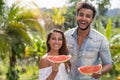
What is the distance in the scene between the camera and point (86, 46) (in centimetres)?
352

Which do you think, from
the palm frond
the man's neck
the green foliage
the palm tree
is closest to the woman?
the man's neck

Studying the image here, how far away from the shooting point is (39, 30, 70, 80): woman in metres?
3.39

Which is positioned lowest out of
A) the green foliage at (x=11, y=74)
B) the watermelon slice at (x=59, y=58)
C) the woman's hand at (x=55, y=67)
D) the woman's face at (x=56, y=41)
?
the green foliage at (x=11, y=74)

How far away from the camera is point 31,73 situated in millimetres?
19047

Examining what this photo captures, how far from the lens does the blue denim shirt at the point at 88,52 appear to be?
351 centimetres

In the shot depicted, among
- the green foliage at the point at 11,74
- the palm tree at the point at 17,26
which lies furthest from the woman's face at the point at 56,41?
the green foliage at the point at 11,74

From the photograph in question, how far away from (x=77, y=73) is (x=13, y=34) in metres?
7.75

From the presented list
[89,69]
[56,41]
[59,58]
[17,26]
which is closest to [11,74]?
[17,26]

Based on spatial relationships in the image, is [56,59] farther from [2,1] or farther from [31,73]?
[31,73]

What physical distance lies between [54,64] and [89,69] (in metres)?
0.37

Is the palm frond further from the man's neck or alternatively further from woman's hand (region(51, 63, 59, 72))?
woman's hand (region(51, 63, 59, 72))

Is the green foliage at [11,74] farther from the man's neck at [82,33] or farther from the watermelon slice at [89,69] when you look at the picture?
the watermelon slice at [89,69]

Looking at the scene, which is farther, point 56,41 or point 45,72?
point 56,41

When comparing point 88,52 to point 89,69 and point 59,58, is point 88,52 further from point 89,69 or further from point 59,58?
point 59,58
